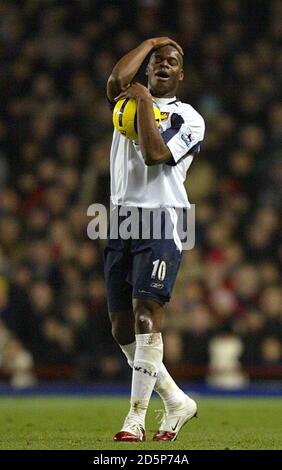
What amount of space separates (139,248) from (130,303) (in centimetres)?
42

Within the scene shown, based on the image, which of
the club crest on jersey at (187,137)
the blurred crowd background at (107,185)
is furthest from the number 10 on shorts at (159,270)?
the blurred crowd background at (107,185)

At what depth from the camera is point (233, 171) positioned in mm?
15117

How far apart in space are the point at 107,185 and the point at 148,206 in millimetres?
7189

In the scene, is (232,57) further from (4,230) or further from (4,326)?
(4,326)

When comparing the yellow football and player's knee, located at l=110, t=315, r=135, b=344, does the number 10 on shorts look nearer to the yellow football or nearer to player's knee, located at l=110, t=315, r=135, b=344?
player's knee, located at l=110, t=315, r=135, b=344

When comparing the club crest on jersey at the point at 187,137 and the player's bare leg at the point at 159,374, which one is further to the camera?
the club crest on jersey at the point at 187,137

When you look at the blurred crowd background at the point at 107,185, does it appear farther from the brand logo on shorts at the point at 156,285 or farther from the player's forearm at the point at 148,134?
the player's forearm at the point at 148,134

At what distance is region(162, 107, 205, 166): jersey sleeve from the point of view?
717 centimetres

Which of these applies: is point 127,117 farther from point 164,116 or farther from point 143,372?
point 143,372

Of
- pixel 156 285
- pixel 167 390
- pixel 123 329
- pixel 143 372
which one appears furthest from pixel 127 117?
pixel 167 390

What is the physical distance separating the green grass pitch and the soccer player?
1.01ft

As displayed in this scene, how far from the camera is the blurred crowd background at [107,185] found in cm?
1313
